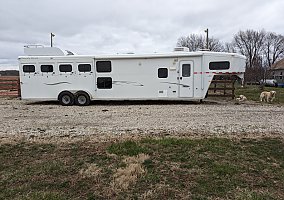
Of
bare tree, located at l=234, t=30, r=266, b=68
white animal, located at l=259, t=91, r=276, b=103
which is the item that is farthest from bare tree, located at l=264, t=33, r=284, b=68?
white animal, located at l=259, t=91, r=276, b=103

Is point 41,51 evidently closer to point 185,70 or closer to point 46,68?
point 46,68

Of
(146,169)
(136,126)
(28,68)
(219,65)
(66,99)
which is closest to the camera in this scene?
(146,169)

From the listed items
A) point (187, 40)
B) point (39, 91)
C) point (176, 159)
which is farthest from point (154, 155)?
point (187, 40)

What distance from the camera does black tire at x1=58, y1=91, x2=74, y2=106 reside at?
41.5ft

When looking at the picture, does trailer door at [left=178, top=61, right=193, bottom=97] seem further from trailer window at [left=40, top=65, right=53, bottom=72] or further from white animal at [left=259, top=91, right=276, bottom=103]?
trailer window at [left=40, top=65, right=53, bottom=72]

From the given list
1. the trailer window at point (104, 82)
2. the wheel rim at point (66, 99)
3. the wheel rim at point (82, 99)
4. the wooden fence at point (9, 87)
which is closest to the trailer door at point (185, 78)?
the trailer window at point (104, 82)

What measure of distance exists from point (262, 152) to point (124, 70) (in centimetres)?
862

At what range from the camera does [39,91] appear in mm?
12758

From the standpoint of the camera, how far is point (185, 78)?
12.1 m

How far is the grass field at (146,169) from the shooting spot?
3.38 meters

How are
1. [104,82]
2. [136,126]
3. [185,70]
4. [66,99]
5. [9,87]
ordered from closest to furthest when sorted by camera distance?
1. [136,126]
2. [185,70]
3. [104,82]
4. [66,99]
5. [9,87]

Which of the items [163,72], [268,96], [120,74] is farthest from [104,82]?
[268,96]

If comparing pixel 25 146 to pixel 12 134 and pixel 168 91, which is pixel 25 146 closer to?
pixel 12 134

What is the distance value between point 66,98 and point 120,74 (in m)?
3.05
